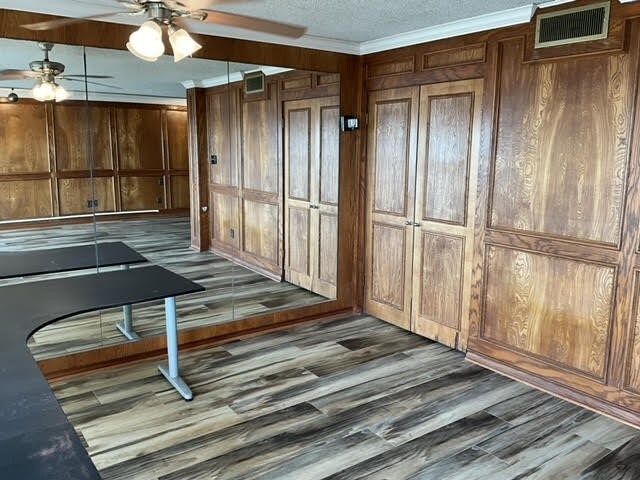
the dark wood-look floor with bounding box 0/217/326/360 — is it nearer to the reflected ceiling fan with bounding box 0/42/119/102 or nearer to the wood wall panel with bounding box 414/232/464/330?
the reflected ceiling fan with bounding box 0/42/119/102

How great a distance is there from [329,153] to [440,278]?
142 centimetres

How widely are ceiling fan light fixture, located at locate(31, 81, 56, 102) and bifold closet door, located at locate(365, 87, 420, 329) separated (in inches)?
94.1

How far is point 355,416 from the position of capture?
2.87 m

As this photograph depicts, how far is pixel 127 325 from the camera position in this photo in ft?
11.6

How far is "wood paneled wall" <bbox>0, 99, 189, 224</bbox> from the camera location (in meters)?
3.21

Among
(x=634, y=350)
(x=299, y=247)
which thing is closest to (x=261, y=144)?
(x=299, y=247)

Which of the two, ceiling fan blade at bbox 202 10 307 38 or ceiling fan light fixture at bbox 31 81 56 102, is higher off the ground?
ceiling fan blade at bbox 202 10 307 38

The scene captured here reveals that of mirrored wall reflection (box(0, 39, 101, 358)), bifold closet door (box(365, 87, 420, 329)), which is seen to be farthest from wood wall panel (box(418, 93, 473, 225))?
mirrored wall reflection (box(0, 39, 101, 358))

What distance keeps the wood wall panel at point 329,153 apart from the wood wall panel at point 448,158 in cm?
82

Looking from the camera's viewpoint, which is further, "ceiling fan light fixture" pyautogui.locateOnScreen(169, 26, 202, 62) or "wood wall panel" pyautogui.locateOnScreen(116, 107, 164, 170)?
"wood wall panel" pyautogui.locateOnScreen(116, 107, 164, 170)

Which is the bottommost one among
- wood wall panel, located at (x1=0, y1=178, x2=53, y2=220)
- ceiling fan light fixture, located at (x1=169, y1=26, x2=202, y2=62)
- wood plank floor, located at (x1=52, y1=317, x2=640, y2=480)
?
wood plank floor, located at (x1=52, y1=317, x2=640, y2=480)

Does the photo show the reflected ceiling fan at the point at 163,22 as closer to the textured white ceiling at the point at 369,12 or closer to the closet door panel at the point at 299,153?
the textured white ceiling at the point at 369,12

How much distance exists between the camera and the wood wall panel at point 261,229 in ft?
14.2

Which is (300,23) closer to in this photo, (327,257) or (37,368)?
(327,257)
